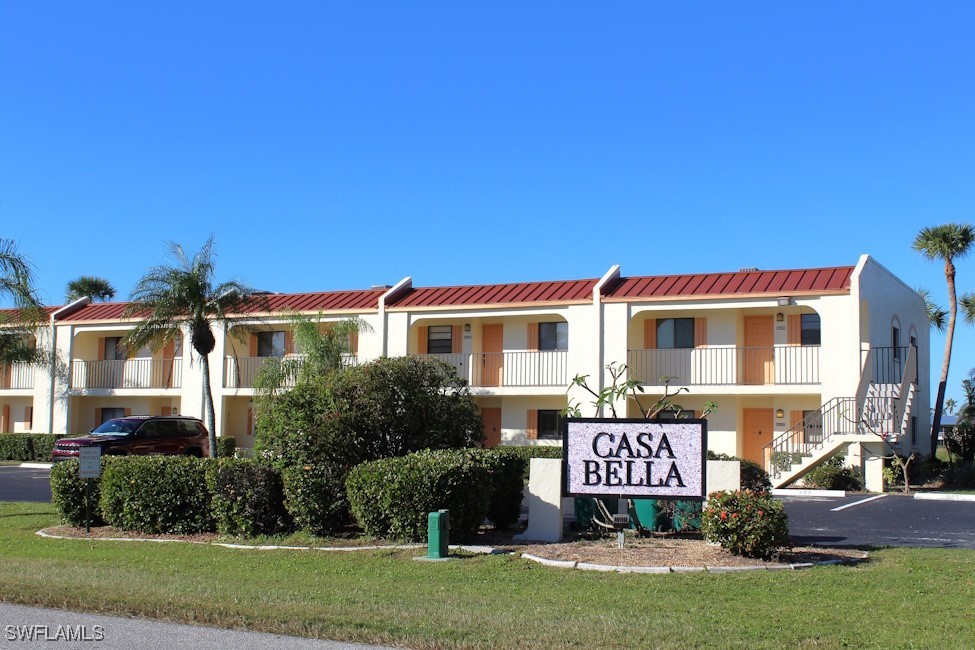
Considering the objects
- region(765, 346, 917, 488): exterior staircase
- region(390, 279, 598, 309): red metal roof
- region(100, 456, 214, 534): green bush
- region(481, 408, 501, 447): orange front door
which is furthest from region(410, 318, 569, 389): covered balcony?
region(100, 456, 214, 534): green bush

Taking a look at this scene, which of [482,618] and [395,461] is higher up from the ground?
[395,461]

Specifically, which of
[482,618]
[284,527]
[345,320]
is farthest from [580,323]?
[482,618]

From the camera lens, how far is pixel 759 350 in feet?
91.0

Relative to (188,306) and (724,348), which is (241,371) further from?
(724,348)

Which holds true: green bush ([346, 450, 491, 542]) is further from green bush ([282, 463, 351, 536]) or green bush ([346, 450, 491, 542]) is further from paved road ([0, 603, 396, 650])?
paved road ([0, 603, 396, 650])

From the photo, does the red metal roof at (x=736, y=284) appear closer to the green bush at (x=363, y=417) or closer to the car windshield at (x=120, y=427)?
the green bush at (x=363, y=417)

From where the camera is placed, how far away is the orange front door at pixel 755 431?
2817cm

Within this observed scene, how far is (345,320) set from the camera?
31188mm

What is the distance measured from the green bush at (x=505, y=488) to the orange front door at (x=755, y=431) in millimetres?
14716

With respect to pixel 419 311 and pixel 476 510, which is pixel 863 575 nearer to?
pixel 476 510

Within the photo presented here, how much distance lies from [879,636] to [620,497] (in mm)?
5655

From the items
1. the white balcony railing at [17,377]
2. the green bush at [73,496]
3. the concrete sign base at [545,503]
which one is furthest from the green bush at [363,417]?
the white balcony railing at [17,377]

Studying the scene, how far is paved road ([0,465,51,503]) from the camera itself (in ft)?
72.0

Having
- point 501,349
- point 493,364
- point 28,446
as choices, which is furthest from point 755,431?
point 28,446
